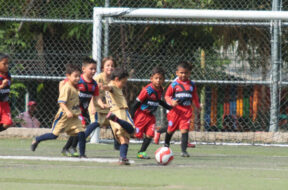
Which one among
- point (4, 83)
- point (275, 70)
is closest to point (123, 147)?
point (4, 83)

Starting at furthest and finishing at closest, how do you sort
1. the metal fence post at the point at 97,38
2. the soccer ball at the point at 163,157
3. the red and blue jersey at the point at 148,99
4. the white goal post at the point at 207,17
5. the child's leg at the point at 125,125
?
the metal fence post at the point at 97,38 < the white goal post at the point at 207,17 < the red and blue jersey at the point at 148,99 < the child's leg at the point at 125,125 < the soccer ball at the point at 163,157

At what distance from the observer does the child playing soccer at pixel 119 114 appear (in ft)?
30.1

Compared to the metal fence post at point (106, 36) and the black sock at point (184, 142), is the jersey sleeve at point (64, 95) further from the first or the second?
the metal fence post at point (106, 36)

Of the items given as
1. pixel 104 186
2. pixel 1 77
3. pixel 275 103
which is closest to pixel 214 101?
pixel 275 103

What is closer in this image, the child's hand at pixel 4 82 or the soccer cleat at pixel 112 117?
the soccer cleat at pixel 112 117

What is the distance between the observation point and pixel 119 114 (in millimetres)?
9422

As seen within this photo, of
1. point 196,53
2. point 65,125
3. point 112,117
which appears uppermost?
point 196,53

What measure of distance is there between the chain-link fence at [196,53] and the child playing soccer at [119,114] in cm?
476

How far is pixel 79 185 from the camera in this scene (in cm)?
646

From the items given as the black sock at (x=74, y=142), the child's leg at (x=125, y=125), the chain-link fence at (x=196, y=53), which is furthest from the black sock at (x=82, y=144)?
the chain-link fence at (x=196, y=53)

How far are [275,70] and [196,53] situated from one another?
1.93 m

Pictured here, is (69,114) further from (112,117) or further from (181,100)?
(181,100)

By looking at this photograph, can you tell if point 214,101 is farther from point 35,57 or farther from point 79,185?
point 79,185

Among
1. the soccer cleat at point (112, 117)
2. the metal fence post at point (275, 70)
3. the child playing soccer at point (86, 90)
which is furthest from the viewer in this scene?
the metal fence post at point (275, 70)
